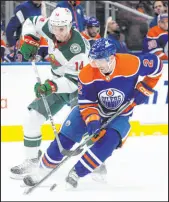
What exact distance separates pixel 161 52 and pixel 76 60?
1877 millimetres

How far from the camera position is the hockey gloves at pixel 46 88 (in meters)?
3.80

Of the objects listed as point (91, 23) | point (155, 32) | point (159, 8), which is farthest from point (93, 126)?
point (159, 8)

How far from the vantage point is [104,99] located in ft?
11.8

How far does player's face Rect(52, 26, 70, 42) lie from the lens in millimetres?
3666

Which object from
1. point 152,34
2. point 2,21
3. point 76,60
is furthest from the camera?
point 2,21

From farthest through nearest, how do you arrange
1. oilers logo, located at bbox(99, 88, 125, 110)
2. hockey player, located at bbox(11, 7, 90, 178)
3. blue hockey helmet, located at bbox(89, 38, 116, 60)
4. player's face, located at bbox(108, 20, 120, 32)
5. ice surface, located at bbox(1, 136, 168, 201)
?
player's face, located at bbox(108, 20, 120, 32), ice surface, located at bbox(1, 136, 168, 201), hockey player, located at bbox(11, 7, 90, 178), oilers logo, located at bbox(99, 88, 125, 110), blue hockey helmet, located at bbox(89, 38, 116, 60)

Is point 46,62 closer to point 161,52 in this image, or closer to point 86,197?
point 161,52

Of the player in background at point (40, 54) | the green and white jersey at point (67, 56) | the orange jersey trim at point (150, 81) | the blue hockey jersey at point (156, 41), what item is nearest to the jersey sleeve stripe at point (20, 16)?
the player in background at point (40, 54)

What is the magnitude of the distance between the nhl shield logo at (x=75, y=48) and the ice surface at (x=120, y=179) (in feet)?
3.16

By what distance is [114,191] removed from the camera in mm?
4109

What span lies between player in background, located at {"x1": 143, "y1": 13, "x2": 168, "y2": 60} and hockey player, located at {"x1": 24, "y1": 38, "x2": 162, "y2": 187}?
1955mm

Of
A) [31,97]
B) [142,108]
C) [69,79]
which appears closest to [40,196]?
[69,79]

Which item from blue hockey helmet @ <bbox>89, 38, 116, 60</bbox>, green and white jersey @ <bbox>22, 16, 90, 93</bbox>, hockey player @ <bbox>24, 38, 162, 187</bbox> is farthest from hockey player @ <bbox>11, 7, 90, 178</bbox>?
blue hockey helmet @ <bbox>89, 38, 116, 60</bbox>

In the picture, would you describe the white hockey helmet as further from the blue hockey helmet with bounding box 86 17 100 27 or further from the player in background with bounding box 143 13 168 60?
the player in background with bounding box 143 13 168 60
